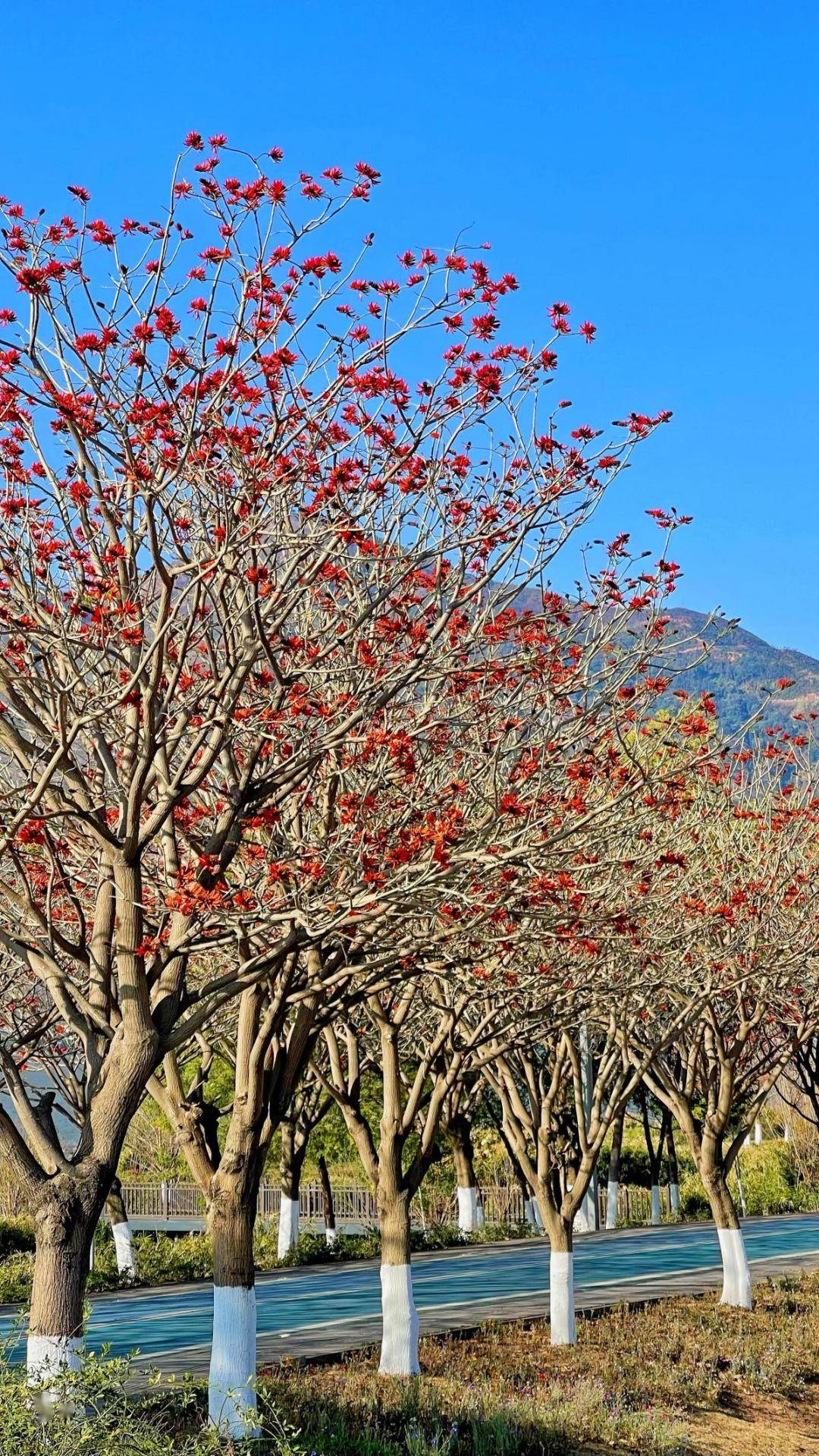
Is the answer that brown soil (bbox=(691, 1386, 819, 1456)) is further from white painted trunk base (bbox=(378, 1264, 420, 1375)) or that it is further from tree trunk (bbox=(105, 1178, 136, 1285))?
tree trunk (bbox=(105, 1178, 136, 1285))

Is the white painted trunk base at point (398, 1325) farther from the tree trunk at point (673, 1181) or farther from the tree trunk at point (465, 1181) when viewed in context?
the tree trunk at point (673, 1181)

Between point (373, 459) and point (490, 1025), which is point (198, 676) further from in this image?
point (490, 1025)

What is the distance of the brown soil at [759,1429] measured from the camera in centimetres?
1301

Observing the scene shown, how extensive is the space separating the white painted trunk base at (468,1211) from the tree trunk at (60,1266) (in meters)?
25.1

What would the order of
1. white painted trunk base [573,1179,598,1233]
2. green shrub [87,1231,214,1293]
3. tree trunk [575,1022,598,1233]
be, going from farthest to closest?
white painted trunk base [573,1179,598,1233], tree trunk [575,1022,598,1233], green shrub [87,1231,214,1293]

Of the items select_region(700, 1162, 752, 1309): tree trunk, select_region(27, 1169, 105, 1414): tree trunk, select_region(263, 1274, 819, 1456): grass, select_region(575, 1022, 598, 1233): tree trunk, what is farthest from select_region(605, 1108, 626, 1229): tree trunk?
select_region(27, 1169, 105, 1414): tree trunk

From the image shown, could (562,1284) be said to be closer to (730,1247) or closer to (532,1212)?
(730,1247)

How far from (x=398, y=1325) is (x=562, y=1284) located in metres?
3.21

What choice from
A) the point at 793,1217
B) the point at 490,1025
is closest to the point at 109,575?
the point at 490,1025

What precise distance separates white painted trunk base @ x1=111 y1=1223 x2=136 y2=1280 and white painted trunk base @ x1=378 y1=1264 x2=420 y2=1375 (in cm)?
1208

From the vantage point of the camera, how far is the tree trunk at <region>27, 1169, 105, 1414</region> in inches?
304

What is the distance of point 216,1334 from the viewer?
10789mm

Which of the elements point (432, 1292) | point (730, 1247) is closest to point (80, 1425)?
point (730, 1247)

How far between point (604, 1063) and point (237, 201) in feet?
40.9
